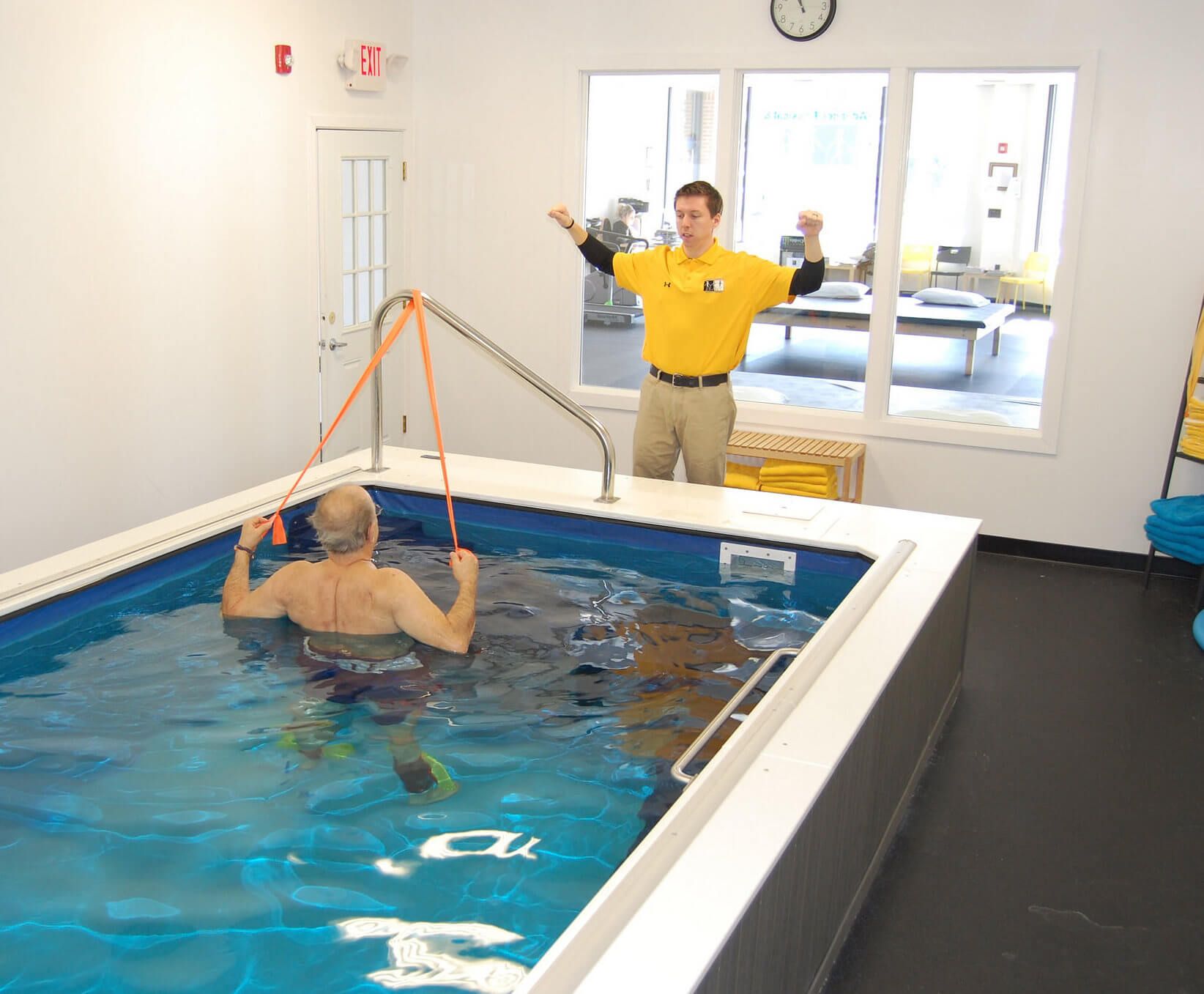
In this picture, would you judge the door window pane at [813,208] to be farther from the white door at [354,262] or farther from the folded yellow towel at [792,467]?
the white door at [354,262]

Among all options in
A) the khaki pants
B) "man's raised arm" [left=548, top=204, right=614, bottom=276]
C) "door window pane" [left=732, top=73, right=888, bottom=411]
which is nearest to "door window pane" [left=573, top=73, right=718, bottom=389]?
"door window pane" [left=732, top=73, right=888, bottom=411]

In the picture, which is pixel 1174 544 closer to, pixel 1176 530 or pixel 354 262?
pixel 1176 530

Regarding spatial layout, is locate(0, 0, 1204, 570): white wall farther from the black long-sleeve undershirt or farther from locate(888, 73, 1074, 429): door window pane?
the black long-sleeve undershirt

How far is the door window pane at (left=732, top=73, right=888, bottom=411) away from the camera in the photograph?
6.46m

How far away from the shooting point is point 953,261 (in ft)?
21.2

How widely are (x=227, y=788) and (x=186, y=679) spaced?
0.62 metres

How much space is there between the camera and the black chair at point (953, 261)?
6.46 meters

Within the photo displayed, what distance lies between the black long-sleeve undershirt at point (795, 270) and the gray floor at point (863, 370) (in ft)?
5.36

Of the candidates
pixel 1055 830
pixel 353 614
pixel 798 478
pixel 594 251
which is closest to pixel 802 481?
pixel 798 478

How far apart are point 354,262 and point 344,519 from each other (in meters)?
3.62

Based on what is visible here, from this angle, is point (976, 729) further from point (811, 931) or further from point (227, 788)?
point (227, 788)

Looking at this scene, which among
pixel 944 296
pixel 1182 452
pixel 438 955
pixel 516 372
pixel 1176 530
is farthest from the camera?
pixel 944 296

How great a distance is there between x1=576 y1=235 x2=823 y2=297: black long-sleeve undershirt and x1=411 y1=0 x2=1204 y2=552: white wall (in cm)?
160

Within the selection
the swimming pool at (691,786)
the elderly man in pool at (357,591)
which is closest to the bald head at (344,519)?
the elderly man in pool at (357,591)
